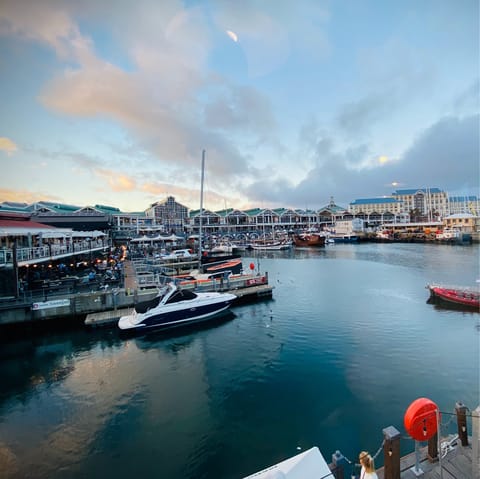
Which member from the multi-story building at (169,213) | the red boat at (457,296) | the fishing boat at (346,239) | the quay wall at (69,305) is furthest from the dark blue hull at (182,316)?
the multi-story building at (169,213)

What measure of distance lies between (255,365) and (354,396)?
4096 mm

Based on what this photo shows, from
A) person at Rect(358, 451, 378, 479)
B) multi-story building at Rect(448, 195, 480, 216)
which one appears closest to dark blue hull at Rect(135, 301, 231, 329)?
person at Rect(358, 451, 378, 479)

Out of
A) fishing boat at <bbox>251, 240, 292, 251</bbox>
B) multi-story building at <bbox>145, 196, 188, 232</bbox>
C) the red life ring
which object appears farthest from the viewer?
multi-story building at <bbox>145, 196, 188, 232</bbox>

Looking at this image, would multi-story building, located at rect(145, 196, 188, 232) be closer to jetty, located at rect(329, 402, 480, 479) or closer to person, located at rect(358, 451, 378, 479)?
jetty, located at rect(329, 402, 480, 479)

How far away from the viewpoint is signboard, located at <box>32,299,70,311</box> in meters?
16.5

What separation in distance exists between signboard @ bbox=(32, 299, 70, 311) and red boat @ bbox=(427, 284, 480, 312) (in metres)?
26.0

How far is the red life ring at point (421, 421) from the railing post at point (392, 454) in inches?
15.6

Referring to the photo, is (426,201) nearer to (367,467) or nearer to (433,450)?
(433,450)

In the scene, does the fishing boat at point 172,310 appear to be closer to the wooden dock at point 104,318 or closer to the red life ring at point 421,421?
the wooden dock at point 104,318

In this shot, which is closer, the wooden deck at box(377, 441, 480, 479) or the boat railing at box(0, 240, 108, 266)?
the wooden deck at box(377, 441, 480, 479)

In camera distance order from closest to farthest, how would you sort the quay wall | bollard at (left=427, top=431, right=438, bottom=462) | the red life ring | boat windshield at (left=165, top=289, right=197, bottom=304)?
the red life ring → bollard at (left=427, top=431, right=438, bottom=462) → the quay wall → boat windshield at (left=165, top=289, right=197, bottom=304)

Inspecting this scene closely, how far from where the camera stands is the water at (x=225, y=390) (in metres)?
7.21

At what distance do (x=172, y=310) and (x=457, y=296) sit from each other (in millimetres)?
19748

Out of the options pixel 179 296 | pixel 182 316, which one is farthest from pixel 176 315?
pixel 179 296
